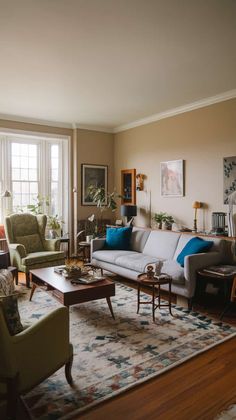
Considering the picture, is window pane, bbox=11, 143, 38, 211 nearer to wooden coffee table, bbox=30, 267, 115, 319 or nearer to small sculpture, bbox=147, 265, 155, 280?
wooden coffee table, bbox=30, 267, 115, 319

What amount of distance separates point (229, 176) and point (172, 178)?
127 cm

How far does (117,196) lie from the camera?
23.9 feet

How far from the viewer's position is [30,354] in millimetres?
1975

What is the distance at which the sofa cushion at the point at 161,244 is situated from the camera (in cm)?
503

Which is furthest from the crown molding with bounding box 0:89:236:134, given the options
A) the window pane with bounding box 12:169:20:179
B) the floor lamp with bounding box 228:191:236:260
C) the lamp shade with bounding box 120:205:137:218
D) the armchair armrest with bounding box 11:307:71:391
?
the armchair armrest with bounding box 11:307:71:391

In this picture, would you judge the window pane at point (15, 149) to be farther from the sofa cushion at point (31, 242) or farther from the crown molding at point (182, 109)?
the crown molding at point (182, 109)

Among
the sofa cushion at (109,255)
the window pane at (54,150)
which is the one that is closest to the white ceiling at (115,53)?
the window pane at (54,150)

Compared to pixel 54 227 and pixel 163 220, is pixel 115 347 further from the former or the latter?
pixel 54 227

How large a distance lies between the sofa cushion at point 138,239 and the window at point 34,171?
2.04 m

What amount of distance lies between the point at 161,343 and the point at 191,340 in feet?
1.00

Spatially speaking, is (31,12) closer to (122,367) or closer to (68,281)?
(68,281)

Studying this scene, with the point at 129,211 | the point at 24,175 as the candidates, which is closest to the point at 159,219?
the point at 129,211

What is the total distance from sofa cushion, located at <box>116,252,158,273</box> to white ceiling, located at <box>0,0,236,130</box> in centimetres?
263

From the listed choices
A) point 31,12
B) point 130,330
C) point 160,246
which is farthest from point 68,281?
point 31,12
